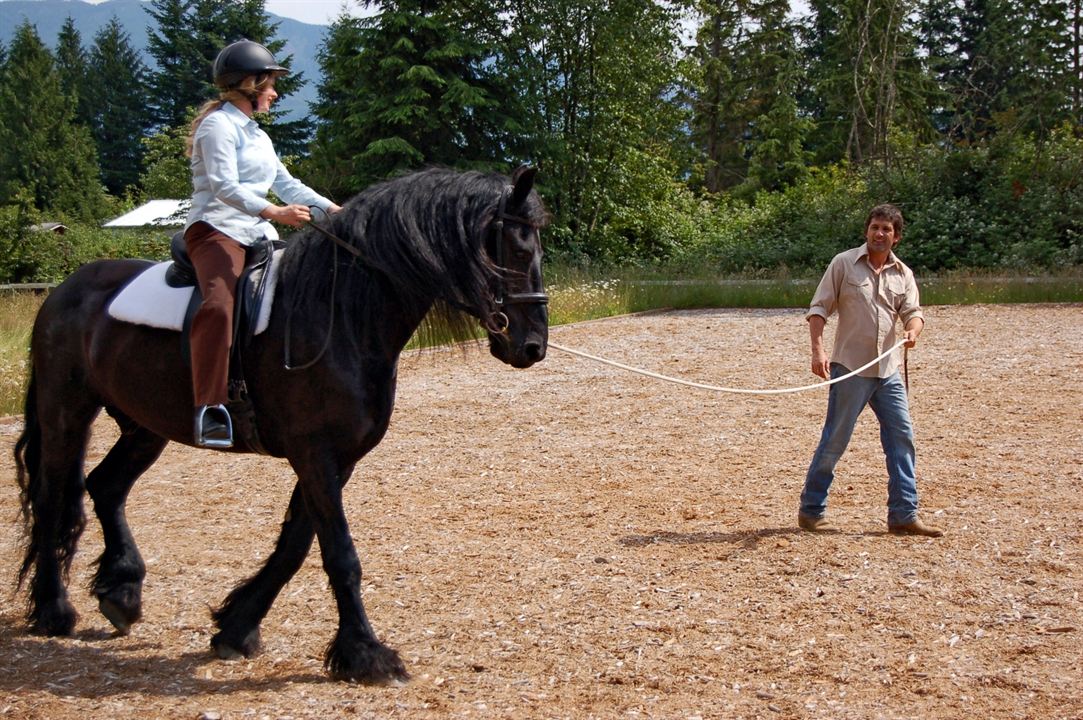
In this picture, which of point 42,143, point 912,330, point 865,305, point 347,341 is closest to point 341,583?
point 347,341

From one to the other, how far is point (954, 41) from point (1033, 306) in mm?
32397

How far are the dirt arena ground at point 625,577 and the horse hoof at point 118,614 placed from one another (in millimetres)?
69

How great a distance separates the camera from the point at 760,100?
40.8 m

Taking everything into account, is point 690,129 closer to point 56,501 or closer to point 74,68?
point 56,501

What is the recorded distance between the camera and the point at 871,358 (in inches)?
243

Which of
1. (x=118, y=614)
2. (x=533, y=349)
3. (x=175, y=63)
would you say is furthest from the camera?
(x=175, y=63)

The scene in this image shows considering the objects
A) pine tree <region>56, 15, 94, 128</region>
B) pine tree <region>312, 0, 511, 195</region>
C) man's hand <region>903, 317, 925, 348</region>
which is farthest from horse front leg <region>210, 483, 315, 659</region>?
pine tree <region>56, 15, 94, 128</region>

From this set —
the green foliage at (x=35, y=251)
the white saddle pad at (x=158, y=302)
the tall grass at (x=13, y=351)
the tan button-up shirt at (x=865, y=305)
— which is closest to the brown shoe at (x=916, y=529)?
the tan button-up shirt at (x=865, y=305)

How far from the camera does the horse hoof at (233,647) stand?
452 cm

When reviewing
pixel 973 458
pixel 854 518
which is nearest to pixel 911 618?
pixel 854 518

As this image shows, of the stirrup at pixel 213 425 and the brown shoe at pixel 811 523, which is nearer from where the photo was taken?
the stirrup at pixel 213 425

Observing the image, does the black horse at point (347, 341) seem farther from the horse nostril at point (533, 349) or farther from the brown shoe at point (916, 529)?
the brown shoe at point (916, 529)

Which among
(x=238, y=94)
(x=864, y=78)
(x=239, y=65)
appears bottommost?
(x=238, y=94)

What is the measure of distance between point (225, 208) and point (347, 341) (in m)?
0.78
